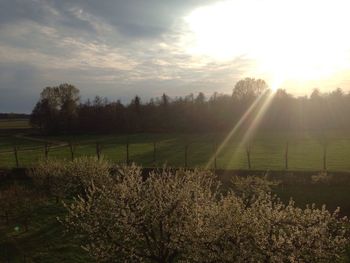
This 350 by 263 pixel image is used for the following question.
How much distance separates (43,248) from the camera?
3734cm

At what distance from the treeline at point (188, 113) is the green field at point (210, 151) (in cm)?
1277

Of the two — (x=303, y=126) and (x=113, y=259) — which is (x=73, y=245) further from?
(x=303, y=126)

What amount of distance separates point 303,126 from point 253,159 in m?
56.8

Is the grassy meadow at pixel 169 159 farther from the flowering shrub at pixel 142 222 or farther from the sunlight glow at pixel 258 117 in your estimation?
the flowering shrub at pixel 142 222

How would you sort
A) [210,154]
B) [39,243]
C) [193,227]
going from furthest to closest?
[210,154] < [39,243] < [193,227]

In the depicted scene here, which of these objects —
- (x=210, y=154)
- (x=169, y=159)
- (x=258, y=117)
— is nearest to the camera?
(x=169, y=159)

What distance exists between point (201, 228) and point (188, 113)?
121 meters

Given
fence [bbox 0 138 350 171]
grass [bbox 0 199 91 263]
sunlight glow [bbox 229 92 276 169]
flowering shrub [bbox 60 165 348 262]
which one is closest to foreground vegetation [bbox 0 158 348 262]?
flowering shrub [bbox 60 165 348 262]

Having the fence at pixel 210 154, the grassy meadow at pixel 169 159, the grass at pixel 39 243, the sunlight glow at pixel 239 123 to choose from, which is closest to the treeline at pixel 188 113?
the sunlight glow at pixel 239 123

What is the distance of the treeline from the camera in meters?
131

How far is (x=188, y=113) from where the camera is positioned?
141125mm

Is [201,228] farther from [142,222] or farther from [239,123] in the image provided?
[239,123]

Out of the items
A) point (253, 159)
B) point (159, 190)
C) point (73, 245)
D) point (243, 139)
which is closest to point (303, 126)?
point (243, 139)

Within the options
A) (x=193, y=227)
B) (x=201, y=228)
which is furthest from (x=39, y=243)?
(x=201, y=228)
